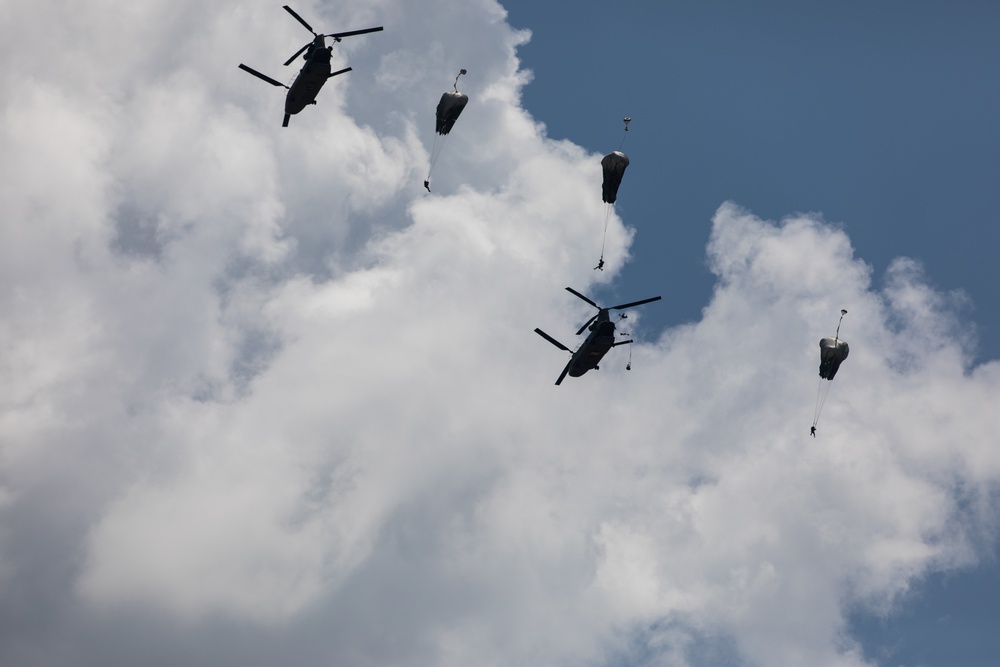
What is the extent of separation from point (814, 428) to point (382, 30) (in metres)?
55.0

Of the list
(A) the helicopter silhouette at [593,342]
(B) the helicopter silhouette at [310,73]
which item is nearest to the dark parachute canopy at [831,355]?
(A) the helicopter silhouette at [593,342]

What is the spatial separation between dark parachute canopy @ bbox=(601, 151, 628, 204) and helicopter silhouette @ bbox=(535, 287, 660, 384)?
10428mm

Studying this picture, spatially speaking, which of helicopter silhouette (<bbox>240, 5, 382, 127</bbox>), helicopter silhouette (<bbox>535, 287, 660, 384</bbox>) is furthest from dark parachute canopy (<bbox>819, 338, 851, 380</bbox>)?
helicopter silhouette (<bbox>240, 5, 382, 127</bbox>)

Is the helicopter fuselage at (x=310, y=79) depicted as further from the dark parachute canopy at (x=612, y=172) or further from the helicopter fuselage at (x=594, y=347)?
the helicopter fuselage at (x=594, y=347)

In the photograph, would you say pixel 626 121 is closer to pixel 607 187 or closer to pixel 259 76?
pixel 607 187

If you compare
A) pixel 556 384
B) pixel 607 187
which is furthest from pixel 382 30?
pixel 556 384

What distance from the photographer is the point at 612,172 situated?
438ft

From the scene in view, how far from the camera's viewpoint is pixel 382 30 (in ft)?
392

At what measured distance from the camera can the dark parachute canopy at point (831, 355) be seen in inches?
5763

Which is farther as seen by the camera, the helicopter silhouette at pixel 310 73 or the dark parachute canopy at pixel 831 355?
the dark parachute canopy at pixel 831 355

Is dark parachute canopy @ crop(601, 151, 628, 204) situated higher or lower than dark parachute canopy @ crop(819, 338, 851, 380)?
lower

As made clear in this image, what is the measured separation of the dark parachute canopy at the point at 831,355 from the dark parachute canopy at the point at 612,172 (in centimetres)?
3123

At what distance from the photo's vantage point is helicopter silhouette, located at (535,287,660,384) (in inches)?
5221

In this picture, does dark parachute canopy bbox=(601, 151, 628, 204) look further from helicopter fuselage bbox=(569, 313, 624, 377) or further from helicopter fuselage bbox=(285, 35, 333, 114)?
helicopter fuselage bbox=(285, 35, 333, 114)
